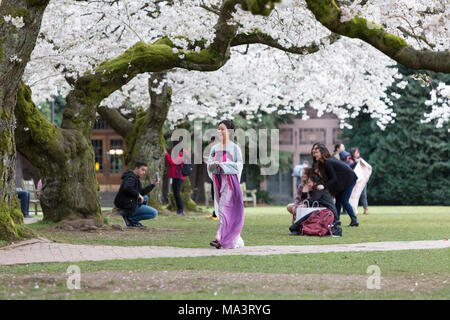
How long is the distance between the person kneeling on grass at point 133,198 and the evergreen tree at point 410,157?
26.3 m

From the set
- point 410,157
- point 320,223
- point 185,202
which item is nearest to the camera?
point 320,223

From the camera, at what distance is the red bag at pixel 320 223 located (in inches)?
561

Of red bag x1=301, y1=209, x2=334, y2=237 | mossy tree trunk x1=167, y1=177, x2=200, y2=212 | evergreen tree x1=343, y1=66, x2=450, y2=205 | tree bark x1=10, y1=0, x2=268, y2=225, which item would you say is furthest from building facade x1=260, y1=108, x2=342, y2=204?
red bag x1=301, y1=209, x2=334, y2=237

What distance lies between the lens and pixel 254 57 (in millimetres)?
25406

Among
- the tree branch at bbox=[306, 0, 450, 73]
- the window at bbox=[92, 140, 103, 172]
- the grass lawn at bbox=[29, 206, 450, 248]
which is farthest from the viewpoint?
the window at bbox=[92, 140, 103, 172]

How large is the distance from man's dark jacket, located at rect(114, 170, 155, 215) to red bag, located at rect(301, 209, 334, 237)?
330 centimetres

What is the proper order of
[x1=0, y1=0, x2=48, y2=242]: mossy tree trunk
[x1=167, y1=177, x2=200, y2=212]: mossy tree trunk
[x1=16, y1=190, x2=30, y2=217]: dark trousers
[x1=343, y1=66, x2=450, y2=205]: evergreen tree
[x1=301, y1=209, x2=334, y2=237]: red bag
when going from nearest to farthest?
[x1=0, y1=0, x2=48, y2=242]: mossy tree trunk
[x1=301, y1=209, x2=334, y2=237]: red bag
[x1=16, y1=190, x2=30, y2=217]: dark trousers
[x1=167, y1=177, x2=200, y2=212]: mossy tree trunk
[x1=343, y1=66, x2=450, y2=205]: evergreen tree

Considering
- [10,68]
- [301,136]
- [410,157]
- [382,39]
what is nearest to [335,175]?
[382,39]

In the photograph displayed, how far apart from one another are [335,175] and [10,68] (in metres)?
6.95

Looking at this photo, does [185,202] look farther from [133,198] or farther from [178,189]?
[133,198]

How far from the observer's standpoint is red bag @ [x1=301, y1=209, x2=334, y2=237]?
1424 cm

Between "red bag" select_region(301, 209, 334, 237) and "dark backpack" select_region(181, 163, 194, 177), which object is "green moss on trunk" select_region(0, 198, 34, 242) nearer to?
"red bag" select_region(301, 209, 334, 237)

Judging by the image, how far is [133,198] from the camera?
51.7ft
